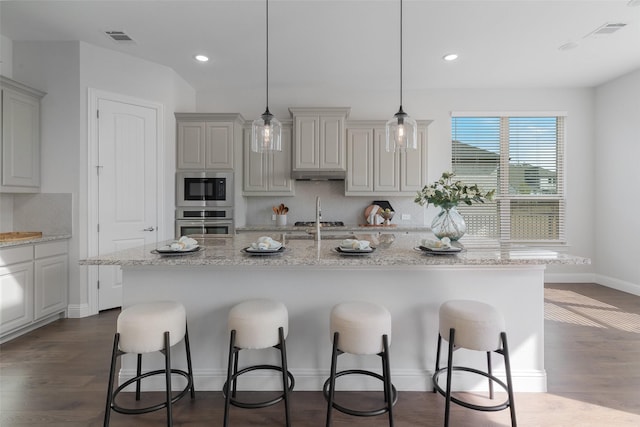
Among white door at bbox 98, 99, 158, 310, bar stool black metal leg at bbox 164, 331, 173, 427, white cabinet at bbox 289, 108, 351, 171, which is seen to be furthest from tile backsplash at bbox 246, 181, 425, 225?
bar stool black metal leg at bbox 164, 331, 173, 427

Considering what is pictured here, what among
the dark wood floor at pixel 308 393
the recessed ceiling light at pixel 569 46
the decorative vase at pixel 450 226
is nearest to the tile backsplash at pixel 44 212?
the dark wood floor at pixel 308 393

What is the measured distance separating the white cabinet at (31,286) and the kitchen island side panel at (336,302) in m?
1.64

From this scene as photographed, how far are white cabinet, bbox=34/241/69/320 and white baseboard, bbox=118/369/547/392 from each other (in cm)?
177

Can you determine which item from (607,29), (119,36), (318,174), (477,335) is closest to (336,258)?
(477,335)

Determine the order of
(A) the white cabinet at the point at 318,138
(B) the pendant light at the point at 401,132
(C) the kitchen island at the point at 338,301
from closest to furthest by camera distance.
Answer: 1. (C) the kitchen island at the point at 338,301
2. (B) the pendant light at the point at 401,132
3. (A) the white cabinet at the point at 318,138

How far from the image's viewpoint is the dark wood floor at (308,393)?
1.87 m

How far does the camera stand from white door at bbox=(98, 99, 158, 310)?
367cm

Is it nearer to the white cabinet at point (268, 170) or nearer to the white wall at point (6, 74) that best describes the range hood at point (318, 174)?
the white cabinet at point (268, 170)

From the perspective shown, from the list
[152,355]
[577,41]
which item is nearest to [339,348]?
[152,355]

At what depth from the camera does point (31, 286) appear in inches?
121

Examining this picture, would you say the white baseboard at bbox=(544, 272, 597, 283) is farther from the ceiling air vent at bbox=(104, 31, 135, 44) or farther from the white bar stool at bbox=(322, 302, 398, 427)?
the ceiling air vent at bbox=(104, 31, 135, 44)

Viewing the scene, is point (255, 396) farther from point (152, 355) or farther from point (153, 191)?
point (153, 191)

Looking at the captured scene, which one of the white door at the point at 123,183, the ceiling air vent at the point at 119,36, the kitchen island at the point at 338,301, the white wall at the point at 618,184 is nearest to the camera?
the kitchen island at the point at 338,301

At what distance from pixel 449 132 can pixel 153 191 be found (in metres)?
4.35
